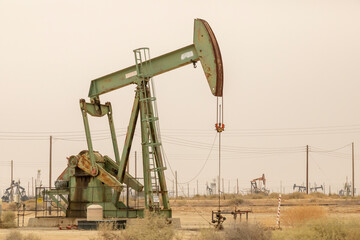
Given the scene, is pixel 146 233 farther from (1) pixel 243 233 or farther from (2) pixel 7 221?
(2) pixel 7 221

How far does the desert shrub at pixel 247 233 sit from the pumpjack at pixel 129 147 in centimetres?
751

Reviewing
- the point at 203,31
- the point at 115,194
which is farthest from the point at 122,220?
the point at 203,31

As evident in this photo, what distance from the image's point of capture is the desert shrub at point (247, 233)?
1553 centimetres

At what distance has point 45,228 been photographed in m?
25.4

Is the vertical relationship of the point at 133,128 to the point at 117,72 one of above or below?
below

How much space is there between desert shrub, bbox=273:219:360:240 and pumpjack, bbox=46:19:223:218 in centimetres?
685

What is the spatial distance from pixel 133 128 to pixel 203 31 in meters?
4.36

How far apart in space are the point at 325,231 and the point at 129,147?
9951 mm

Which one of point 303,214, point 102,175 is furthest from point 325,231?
point 102,175

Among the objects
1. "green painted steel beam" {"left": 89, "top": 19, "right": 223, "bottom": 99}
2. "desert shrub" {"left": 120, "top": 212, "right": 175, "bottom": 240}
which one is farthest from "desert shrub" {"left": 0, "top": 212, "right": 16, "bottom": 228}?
"desert shrub" {"left": 120, "top": 212, "right": 175, "bottom": 240}

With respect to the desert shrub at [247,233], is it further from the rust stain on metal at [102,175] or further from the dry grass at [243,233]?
the rust stain on metal at [102,175]

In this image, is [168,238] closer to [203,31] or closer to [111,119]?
[203,31]

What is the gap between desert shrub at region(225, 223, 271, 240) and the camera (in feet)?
51.0

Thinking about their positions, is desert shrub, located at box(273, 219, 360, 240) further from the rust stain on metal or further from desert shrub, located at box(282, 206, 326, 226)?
the rust stain on metal
